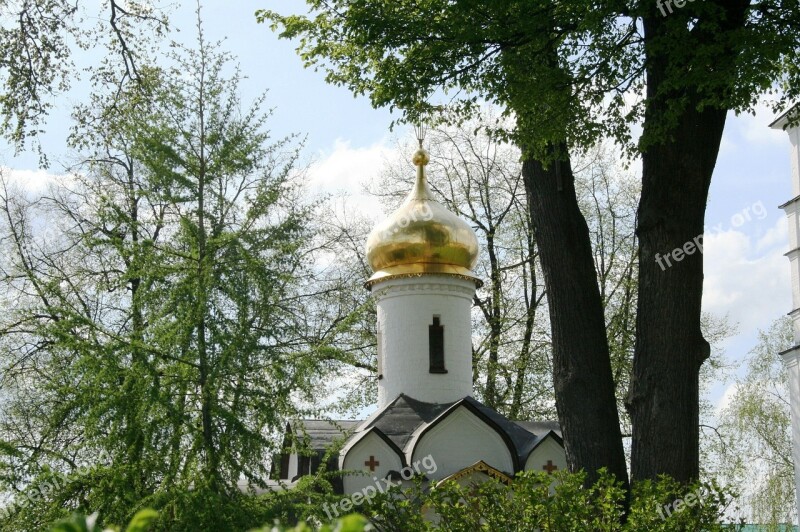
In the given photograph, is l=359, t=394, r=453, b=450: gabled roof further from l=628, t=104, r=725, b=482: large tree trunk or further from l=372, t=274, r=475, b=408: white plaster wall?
l=628, t=104, r=725, b=482: large tree trunk

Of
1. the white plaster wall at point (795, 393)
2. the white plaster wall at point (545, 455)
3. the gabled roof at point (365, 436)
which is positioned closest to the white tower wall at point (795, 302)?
the white plaster wall at point (795, 393)

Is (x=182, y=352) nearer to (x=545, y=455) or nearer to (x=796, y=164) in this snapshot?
(x=545, y=455)

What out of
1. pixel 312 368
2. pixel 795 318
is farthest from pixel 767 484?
pixel 312 368

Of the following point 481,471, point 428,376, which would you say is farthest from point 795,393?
point 428,376

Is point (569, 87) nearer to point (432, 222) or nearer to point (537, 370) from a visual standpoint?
point (432, 222)

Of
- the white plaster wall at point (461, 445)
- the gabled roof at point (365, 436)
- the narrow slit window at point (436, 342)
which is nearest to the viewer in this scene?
the gabled roof at point (365, 436)

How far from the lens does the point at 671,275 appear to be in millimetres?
8586

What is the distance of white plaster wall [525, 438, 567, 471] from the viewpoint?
17.2 meters

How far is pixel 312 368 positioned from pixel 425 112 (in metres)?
2.77

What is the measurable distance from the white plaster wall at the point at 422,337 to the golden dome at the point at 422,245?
181 mm

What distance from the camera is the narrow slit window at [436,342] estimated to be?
60.2 feet

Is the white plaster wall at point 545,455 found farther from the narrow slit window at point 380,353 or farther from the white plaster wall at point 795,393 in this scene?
the white plaster wall at point 795,393

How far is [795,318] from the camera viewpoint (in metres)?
19.2

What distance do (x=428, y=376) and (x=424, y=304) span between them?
1290 millimetres
